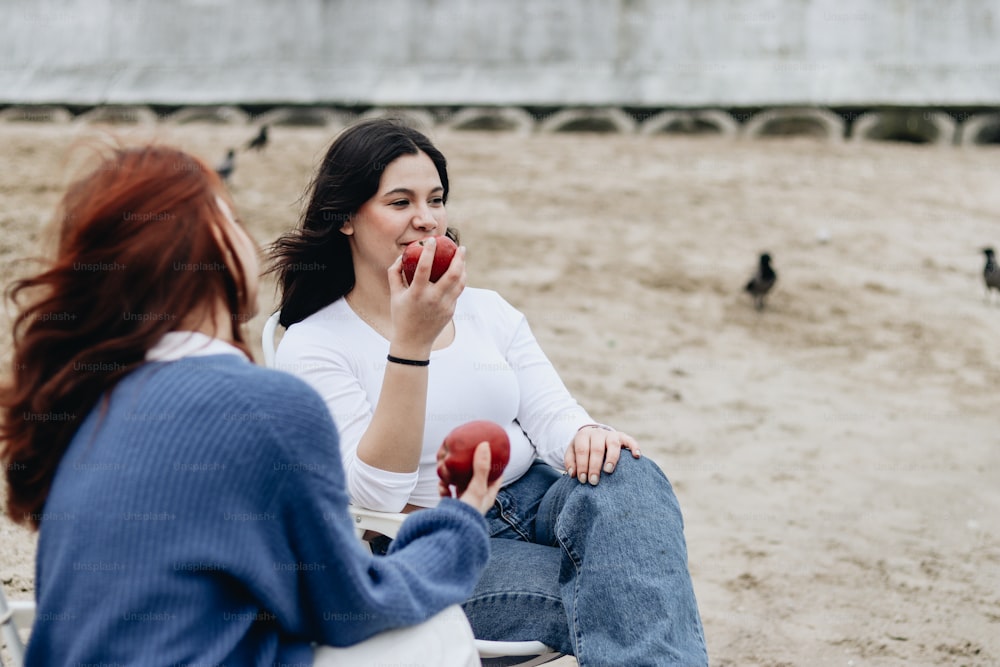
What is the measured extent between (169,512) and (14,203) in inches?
327

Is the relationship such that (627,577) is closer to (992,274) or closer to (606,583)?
(606,583)

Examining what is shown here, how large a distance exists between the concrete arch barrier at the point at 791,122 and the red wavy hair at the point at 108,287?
12297 millimetres

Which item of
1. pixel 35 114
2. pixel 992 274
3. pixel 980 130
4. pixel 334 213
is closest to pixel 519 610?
pixel 334 213

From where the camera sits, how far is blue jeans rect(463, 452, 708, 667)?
2.02 meters

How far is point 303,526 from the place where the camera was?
4.65 feet

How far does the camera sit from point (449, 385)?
2451mm

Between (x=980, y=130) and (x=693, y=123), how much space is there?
3485mm

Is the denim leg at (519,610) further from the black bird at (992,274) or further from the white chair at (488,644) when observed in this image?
the black bird at (992,274)

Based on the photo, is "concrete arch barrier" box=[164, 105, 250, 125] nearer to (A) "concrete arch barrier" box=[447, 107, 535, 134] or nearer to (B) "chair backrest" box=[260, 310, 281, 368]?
(A) "concrete arch barrier" box=[447, 107, 535, 134]

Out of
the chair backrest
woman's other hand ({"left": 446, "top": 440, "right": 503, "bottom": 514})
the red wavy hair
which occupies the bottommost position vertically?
the chair backrest

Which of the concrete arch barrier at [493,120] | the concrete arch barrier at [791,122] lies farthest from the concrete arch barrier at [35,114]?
the concrete arch barrier at [791,122]

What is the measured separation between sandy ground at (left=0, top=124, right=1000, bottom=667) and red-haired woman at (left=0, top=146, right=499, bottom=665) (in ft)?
0.92

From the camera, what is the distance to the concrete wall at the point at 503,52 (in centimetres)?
1336

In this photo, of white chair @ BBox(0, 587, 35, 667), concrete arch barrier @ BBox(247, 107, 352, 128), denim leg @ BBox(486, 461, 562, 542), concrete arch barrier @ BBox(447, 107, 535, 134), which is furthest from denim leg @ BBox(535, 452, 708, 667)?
concrete arch barrier @ BBox(247, 107, 352, 128)
